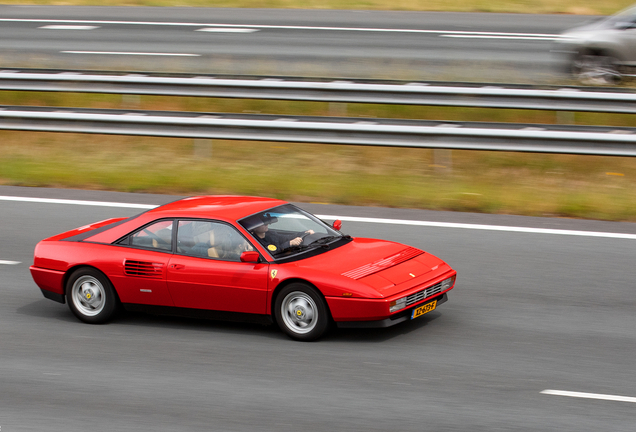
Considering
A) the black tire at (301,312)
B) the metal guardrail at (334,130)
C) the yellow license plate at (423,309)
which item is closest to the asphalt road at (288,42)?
the metal guardrail at (334,130)

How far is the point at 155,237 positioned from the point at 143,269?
0.32 m

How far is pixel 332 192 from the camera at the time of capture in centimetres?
1230

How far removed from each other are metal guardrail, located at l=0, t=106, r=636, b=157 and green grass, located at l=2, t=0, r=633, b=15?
12.2 meters

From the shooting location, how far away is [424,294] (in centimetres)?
Result: 735

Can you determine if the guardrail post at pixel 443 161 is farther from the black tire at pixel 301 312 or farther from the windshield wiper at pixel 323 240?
the black tire at pixel 301 312

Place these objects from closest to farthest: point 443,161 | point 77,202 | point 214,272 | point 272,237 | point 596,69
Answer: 1. point 214,272
2. point 272,237
3. point 77,202
4. point 443,161
5. point 596,69

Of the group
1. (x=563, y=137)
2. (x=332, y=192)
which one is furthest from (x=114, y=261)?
(x=563, y=137)

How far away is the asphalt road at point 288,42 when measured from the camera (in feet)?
57.9

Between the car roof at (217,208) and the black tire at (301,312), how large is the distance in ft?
3.03

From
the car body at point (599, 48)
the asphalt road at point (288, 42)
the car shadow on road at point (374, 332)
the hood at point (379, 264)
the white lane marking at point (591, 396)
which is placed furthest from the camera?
the asphalt road at point (288, 42)

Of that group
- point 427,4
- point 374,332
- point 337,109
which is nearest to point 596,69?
point 337,109

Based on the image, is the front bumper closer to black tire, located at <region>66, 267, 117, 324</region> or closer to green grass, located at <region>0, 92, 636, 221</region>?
black tire, located at <region>66, 267, 117, 324</region>

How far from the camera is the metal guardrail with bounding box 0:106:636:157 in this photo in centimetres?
1173

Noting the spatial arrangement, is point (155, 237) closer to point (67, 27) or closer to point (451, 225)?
point (451, 225)
